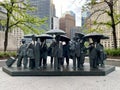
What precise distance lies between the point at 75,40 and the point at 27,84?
15.0ft

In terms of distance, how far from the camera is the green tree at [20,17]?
19359mm

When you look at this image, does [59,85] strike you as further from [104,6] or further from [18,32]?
[18,32]

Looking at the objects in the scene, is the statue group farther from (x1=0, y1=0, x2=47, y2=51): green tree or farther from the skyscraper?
the skyscraper

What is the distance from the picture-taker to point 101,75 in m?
11.0

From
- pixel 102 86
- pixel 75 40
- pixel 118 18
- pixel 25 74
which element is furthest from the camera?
pixel 118 18

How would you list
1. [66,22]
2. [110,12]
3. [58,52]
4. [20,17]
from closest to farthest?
1. [58,52]
2. [110,12]
3. [20,17]
4. [66,22]

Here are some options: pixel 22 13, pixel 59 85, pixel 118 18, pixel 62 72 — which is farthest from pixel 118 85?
pixel 22 13

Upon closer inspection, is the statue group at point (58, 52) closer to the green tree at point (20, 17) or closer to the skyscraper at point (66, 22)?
the green tree at point (20, 17)

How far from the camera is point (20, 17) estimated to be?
67.5 ft

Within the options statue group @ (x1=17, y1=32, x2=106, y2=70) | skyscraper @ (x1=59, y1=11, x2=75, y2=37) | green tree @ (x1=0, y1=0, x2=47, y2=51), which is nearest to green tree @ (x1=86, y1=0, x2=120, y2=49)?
green tree @ (x1=0, y1=0, x2=47, y2=51)

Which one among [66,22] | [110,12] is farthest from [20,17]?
[66,22]

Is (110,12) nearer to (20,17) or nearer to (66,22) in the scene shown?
(20,17)

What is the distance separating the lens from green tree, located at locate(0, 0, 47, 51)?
1936 centimetres

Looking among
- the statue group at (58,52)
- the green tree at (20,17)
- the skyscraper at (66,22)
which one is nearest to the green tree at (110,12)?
the green tree at (20,17)
